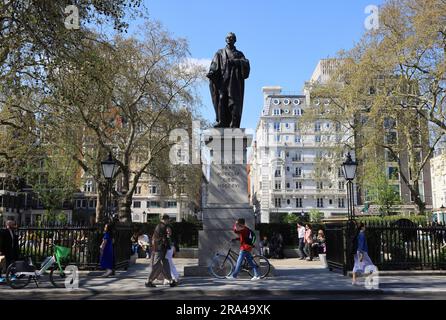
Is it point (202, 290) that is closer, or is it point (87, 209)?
point (202, 290)

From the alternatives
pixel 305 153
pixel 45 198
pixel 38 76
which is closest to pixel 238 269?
pixel 38 76

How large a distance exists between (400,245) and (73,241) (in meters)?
11.4

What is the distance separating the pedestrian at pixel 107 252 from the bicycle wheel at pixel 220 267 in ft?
10.9

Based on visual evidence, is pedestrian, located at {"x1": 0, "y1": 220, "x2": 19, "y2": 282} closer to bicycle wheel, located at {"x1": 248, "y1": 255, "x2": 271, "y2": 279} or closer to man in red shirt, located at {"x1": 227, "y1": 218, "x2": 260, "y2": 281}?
man in red shirt, located at {"x1": 227, "y1": 218, "x2": 260, "y2": 281}

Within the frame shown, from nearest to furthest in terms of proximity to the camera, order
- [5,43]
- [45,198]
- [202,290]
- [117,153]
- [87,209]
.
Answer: [202,290] < [5,43] < [117,153] < [45,198] < [87,209]

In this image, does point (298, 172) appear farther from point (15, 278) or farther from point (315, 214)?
point (15, 278)

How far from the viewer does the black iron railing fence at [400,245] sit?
14828 millimetres

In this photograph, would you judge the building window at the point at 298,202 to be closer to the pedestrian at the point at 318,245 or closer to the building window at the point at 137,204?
the building window at the point at 137,204

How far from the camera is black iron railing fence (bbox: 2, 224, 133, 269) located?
1476 centimetres

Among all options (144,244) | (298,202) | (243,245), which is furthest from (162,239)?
(298,202)

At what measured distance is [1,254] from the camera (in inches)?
475

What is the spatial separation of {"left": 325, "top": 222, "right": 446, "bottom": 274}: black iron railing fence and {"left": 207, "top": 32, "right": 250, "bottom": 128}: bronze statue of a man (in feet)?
17.6

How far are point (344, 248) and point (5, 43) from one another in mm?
12841

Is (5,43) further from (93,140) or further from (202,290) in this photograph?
(93,140)
